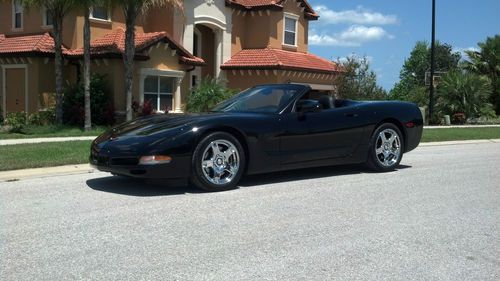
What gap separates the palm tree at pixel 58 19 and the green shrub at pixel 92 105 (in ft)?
1.44

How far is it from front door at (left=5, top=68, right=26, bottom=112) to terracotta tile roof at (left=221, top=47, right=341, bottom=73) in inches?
339

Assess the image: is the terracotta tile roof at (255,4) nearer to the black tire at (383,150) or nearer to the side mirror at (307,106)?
the black tire at (383,150)

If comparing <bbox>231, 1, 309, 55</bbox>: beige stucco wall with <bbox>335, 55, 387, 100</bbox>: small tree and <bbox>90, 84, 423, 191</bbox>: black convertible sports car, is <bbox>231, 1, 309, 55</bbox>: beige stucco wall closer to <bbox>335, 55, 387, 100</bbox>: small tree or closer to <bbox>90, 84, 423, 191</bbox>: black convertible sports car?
<bbox>335, 55, 387, 100</bbox>: small tree

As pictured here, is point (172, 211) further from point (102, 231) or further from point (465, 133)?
point (465, 133)

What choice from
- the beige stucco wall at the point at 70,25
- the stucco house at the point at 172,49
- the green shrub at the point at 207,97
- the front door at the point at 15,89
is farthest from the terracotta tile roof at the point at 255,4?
the front door at the point at 15,89

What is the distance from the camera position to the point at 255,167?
7.51 m

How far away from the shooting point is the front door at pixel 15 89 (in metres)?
21.2

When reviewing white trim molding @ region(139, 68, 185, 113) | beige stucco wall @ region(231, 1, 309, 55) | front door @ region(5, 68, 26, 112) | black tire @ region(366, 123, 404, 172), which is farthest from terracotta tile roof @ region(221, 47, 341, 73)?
black tire @ region(366, 123, 404, 172)

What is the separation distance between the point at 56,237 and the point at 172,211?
4.49 ft

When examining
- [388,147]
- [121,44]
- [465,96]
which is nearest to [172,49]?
[121,44]

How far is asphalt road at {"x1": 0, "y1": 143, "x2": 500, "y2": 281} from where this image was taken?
14.3ft

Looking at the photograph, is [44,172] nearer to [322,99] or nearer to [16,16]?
[322,99]

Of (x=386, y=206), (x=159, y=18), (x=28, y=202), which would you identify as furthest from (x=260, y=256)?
(x=159, y=18)

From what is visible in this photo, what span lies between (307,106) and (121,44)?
13.9m
